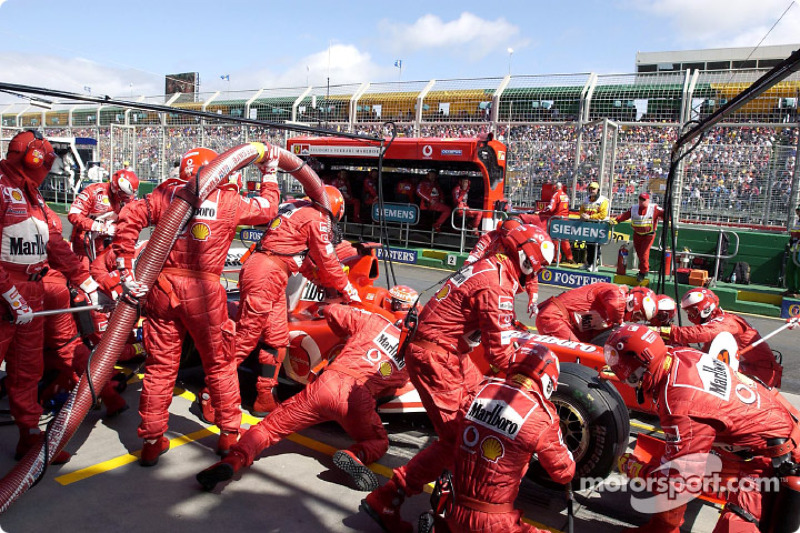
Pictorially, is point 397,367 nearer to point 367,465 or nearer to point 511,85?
point 367,465

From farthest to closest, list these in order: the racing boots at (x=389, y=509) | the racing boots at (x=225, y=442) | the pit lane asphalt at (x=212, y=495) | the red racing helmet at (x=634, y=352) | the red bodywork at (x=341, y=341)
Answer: the red bodywork at (x=341, y=341), the racing boots at (x=225, y=442), the pit lane asphalt at (x=212, y=495), the racing boots at (x=389, y=509), the red racing helmet at (x=634, y=352)

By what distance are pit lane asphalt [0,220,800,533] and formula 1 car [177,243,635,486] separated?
315mm

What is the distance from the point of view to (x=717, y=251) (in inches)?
434

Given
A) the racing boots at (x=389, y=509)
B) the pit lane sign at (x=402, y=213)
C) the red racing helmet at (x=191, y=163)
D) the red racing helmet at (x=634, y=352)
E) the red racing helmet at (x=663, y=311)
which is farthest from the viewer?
the pit lane sign at (x=402, y=213)

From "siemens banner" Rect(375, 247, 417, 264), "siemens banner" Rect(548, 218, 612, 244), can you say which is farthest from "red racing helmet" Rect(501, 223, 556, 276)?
"siemens banner" Rect(375, 247, 417, 264)

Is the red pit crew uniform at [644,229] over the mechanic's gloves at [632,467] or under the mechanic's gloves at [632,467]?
over

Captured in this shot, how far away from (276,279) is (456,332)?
212 cm

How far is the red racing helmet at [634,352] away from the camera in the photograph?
10.8 ft

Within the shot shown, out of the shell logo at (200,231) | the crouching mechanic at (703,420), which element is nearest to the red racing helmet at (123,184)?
the shell logo at (200,231)

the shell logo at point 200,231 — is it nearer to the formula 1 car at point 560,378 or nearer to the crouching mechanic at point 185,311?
the crouching mechanic at point 185,311

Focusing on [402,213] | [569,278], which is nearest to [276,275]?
[569,278]

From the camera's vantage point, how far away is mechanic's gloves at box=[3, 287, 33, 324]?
3.75 m

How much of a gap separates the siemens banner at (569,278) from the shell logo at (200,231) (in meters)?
8.27

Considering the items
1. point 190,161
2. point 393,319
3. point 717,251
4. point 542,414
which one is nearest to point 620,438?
point 542,414
